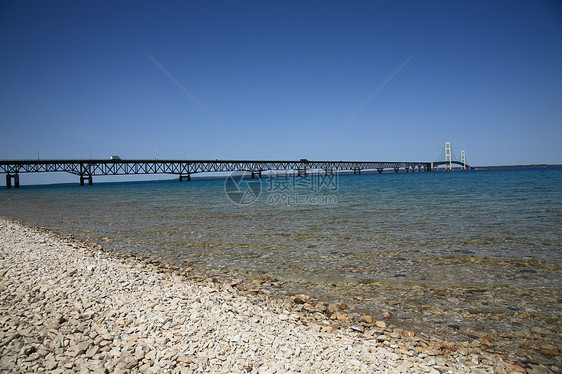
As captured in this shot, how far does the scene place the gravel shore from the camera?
298 centimetres

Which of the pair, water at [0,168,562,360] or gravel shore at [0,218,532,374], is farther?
water at [0,168,562,360]

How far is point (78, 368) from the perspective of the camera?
2.94 metres

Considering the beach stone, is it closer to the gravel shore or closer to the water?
the gravel shore

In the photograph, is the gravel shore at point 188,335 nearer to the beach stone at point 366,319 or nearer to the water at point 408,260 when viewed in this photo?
the beach stone at point 366,319

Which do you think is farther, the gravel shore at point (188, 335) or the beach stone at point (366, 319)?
the beach stone at point (366, 319)

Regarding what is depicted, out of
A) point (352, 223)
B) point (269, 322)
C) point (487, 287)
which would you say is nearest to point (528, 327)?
point (487, 287)

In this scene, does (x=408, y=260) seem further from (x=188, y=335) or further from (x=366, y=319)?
(x=188, y=335)

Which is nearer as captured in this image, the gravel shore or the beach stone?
the gravel shore

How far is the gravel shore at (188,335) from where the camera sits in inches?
117

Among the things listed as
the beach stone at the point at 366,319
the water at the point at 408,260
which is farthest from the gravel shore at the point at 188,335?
the water at the point at 408,260

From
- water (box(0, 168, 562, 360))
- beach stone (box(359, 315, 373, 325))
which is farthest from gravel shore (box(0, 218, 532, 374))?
water (box(0, 168, 562, 360))

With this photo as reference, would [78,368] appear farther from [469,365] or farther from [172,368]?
[469,365]

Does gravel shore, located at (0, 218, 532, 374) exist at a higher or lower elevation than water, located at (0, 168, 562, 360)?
higher

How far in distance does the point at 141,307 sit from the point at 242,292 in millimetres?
1630
